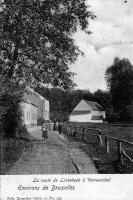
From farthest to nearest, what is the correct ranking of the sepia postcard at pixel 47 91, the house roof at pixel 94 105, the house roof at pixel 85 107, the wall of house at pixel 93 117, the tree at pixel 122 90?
the house roof at pixel 94 105 → the house roof at pixel 85 107 → the wall of house at pixel 93 117 → the tree at pixel 122 90 → the sepia postcard at pixel 47 91

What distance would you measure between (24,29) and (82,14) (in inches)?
128

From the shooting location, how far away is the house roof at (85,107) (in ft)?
305

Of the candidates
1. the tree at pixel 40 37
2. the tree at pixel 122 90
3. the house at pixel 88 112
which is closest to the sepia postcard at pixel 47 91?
the tree at pixel 40 37

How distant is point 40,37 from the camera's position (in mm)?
18188

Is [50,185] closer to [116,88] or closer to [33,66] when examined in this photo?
[33,66]

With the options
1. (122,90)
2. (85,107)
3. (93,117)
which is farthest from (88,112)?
(122,90)

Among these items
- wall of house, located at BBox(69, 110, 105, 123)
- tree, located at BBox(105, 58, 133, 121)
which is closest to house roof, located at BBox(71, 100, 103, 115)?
wall of house, located at BBox(69, 110, 105, 123)

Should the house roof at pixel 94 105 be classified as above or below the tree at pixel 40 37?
above

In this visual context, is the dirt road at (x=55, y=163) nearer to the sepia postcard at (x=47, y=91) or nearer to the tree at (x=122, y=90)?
the sepia postcard at (x=47, y=91)

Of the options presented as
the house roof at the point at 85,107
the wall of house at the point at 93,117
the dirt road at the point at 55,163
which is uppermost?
the house roof at the point at 85,107

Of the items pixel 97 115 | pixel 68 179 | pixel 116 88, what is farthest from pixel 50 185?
pixel 97 115

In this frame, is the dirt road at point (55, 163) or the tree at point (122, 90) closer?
the dirt road at point (55, 163)

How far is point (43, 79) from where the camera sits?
64.5 ft

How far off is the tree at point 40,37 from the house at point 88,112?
228 feet
